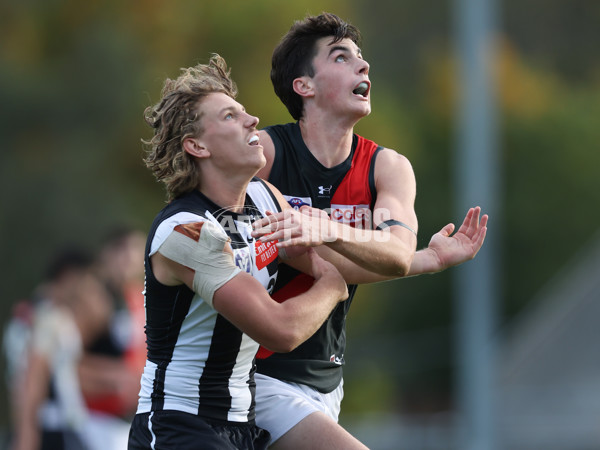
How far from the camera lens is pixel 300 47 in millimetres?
4895

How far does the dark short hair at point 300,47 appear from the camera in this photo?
15.9 feet

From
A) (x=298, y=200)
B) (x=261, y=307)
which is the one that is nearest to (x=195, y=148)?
(x=298, y=200)

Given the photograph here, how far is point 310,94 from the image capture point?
481cm

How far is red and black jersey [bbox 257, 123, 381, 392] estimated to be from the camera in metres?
4.67

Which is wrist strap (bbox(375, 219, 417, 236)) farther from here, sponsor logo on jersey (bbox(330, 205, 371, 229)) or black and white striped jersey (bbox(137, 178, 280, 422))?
black and white striped jersey (bbox(137, 178, 280, 422))

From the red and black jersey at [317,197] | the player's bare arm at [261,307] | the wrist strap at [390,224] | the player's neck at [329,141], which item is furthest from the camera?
the player's neck at [329,141]

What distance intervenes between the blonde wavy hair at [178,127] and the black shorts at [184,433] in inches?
37.2

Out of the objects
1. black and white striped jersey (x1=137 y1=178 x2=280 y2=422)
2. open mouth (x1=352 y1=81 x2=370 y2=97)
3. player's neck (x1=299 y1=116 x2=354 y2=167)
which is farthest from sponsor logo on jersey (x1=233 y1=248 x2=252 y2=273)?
open mouth (x1=352 y1=81 x2=370 y2=97)

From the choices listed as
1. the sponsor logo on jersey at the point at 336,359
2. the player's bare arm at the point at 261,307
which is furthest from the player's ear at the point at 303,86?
the sponsor logo on jersey at the point at 336,359

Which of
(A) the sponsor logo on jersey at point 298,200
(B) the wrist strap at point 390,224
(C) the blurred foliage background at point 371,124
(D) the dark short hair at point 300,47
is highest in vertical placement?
(C) the blurred foliage background at point 371,124

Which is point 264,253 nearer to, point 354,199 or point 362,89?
point 354,199

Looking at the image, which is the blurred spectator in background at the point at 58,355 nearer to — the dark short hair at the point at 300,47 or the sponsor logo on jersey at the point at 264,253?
the dark short hair at the point at 300,47

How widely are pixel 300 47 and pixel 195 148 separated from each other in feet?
3.20

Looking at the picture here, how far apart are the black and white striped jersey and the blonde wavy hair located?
0.09m
